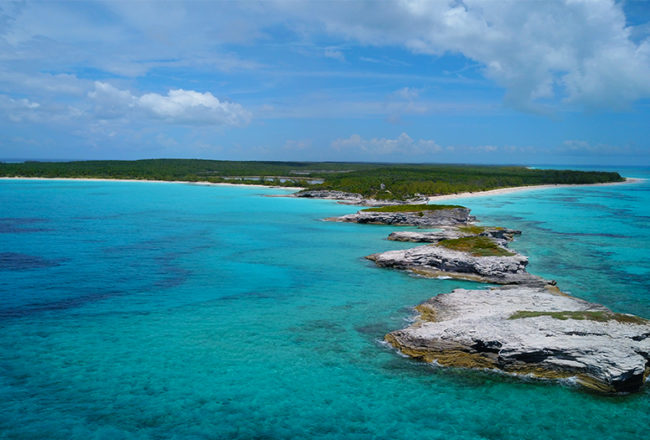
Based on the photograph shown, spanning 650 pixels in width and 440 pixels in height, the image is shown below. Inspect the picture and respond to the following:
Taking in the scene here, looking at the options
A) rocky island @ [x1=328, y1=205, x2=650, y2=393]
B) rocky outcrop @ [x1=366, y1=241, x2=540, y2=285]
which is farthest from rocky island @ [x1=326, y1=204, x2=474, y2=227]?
rocky island @ [x1=328, y1=205, x2=650, y2=393]

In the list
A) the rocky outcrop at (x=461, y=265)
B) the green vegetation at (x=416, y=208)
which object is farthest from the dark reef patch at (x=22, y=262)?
the green vegetation at (x=416, y=208)

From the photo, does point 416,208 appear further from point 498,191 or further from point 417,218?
point 498,191

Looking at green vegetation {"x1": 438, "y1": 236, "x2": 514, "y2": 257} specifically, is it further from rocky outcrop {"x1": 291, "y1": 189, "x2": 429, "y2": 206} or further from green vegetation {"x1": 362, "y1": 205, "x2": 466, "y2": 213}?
rocky outcrop {"x1": 291, "y1": 189, "x2": 429, "y2": 206}

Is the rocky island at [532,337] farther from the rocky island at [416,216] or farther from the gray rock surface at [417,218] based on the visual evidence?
the rocky island at [416,216]

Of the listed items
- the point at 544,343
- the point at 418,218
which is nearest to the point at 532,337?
the point at 544,343

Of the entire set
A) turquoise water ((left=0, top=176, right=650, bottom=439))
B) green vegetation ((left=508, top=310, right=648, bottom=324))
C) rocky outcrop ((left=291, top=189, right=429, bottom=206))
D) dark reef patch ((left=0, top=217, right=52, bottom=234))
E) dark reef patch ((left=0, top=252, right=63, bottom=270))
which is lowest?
turquoise water ((left=0, top=176, right=650, bottom=439))

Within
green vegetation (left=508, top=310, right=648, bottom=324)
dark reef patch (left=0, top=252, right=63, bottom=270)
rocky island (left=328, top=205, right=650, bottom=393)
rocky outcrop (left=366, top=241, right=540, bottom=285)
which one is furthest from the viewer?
dark reef patch (left=0, top=252, right=63, bottom=270)
